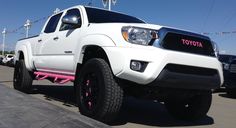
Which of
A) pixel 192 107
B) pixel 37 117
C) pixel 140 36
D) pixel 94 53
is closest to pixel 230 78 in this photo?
pixel 192 107

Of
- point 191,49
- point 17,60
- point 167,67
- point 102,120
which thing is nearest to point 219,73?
point 191,49

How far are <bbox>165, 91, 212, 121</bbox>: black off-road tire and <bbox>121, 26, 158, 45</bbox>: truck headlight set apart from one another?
51.8 inches

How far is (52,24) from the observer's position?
8320mm

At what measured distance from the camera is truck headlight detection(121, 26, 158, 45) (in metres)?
5.21

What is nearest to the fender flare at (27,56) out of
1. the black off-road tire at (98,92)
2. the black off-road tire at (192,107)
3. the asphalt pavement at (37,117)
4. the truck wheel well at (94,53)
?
the asphalt pavement at (37,117)

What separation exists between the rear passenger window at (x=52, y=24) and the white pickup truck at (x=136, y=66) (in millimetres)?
1354

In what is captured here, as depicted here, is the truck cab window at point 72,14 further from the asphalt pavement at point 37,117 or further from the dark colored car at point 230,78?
the dark colored car at point 230,78

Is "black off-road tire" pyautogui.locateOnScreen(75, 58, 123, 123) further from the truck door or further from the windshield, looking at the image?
the truck door

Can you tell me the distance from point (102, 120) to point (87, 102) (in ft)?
1.89

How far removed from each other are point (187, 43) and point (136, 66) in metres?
0.92

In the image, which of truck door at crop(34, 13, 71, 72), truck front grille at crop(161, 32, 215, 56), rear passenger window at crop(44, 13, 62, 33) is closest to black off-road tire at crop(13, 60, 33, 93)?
truck door at crop(34, 13, 71, 72)

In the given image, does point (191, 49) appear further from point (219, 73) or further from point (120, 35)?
point (120, 35)

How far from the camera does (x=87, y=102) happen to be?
227 inches

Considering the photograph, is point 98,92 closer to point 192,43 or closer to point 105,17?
point 192,43
